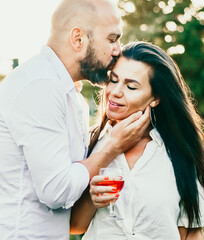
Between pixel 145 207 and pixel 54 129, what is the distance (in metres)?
1.07

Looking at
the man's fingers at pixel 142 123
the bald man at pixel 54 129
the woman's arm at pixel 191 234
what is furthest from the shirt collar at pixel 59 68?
the woman's arm at pixel 191 234

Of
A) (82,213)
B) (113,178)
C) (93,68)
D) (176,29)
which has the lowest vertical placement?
(176,29)

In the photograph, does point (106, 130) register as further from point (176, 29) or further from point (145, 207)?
point (176, 29)

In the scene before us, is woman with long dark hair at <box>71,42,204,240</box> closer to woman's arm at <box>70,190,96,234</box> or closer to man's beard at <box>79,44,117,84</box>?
woman's arm at <box>70,190,96,234</box>

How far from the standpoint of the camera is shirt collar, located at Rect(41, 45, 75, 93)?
328 centimetres

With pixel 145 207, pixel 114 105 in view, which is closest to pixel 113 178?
pixel 145 207

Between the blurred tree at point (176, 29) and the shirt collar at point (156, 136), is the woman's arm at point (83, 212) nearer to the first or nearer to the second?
the shirt collar at point (156, 136)

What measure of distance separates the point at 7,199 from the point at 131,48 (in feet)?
5.55

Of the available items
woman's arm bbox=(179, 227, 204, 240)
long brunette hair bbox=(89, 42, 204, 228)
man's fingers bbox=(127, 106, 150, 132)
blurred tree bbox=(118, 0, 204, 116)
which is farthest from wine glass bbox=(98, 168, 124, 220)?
blurred tree bbox=(118, 0, 204, 116)

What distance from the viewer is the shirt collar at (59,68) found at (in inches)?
129

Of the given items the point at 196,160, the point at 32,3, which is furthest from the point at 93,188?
the point at 32,3

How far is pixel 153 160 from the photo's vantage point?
3.63 metres

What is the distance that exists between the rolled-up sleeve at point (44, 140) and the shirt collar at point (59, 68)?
278 mm

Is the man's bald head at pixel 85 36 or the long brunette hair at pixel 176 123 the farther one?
the long brunette hair at pixel 176 123
